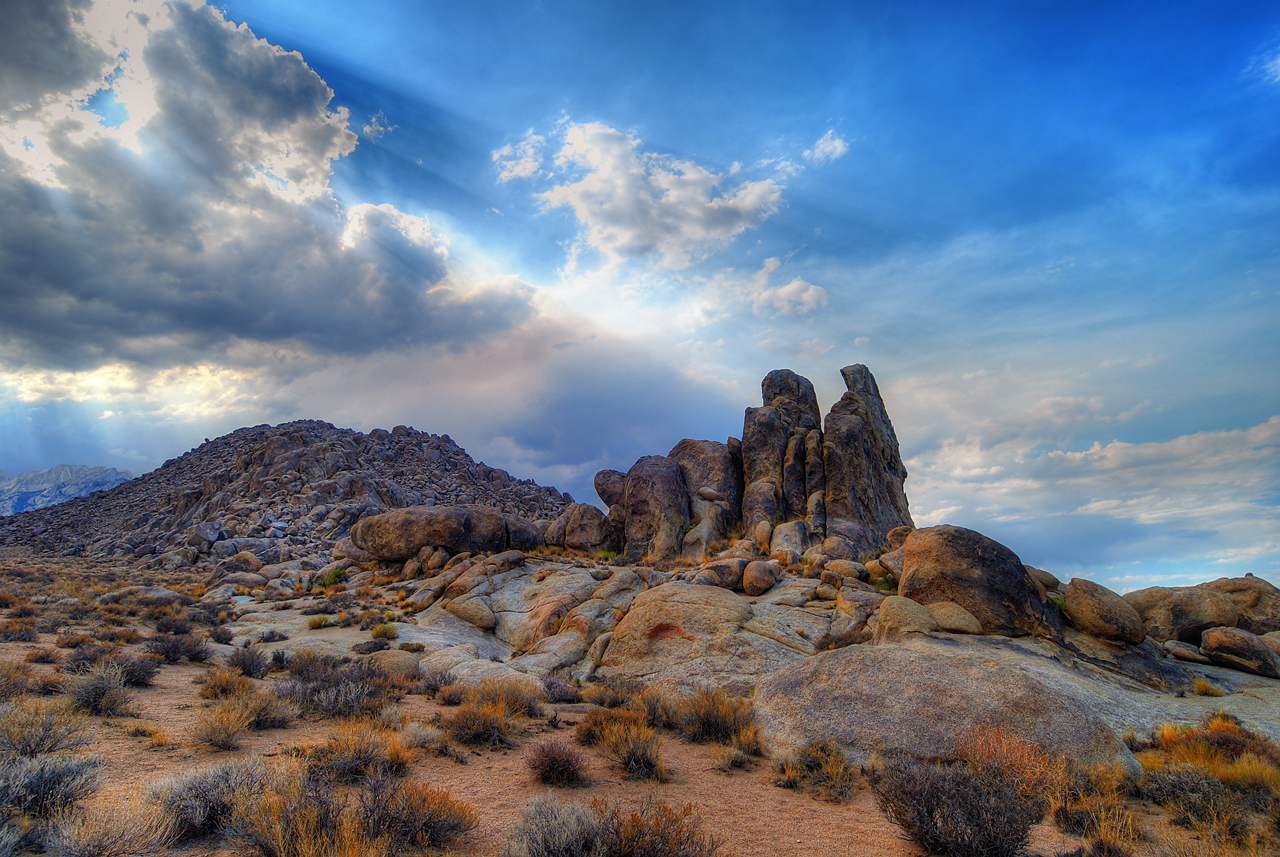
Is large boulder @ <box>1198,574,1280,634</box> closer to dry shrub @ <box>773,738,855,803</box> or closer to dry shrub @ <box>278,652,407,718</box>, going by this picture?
dry shrub @ <box>773,738,855,803</box>

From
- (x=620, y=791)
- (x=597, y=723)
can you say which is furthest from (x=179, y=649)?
(x=620, y=791)

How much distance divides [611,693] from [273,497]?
167 feet

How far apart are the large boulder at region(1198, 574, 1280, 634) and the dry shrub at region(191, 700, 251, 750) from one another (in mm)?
26117

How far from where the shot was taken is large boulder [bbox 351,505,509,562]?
32.1 meters

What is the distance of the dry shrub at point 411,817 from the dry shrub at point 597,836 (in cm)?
84

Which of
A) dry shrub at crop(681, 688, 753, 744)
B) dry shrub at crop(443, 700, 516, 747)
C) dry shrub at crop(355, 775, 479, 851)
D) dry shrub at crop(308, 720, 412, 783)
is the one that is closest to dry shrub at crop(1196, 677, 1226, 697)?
dry shrub at crop(681, 688, 753, 744)

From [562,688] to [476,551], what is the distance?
21073 mm

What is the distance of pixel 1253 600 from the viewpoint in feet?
57.2

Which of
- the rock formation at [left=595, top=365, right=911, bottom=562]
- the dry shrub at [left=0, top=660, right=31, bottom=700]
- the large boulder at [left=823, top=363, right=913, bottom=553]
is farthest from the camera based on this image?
the large boulder at [left=823, top=363, right=913, bottom=553]

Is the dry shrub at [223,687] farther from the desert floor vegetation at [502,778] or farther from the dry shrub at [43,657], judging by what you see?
the dry shrub at [43,657]

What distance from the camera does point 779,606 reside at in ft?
59.1

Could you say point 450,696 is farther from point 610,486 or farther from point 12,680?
point 610,486

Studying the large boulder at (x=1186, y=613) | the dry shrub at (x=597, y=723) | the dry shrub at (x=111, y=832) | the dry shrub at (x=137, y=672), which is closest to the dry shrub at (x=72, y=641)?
the dry shrub at (x=137, y=672)

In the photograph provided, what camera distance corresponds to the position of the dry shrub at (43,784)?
4910 millimetres
